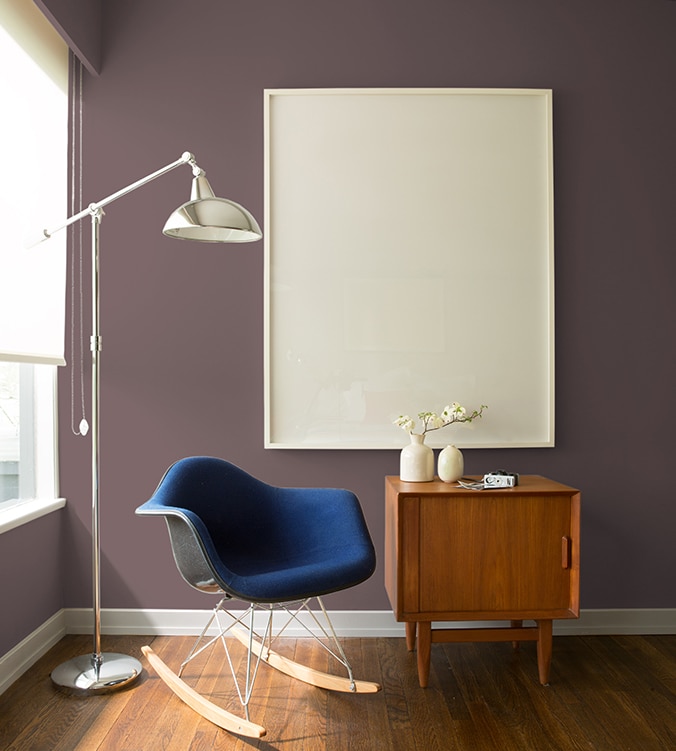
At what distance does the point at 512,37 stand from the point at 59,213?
217cm

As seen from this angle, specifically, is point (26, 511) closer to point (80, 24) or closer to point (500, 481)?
point (500, 481)

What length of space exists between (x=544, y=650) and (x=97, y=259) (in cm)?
224

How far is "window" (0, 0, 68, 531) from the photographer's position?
2848 mm

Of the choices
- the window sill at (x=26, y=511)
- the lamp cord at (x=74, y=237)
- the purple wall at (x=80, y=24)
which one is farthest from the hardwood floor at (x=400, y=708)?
the purple wall at (x=80, y=24)

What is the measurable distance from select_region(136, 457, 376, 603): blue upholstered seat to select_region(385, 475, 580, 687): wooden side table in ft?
0.74

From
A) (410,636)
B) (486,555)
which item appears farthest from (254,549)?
(486,555)

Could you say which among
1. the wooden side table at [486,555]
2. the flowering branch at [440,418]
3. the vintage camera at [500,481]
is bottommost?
the wooden side table at [486,555]

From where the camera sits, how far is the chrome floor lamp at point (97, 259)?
259cm

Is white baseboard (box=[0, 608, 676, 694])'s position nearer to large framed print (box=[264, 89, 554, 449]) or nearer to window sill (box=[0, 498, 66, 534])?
window sill (box=[0, 498, 66, 534])

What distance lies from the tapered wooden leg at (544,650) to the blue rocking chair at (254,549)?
2.11 ft

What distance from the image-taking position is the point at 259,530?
3.01m

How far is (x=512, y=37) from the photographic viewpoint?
11.1ft

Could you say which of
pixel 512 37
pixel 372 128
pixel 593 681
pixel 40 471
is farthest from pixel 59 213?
pixel 593 681

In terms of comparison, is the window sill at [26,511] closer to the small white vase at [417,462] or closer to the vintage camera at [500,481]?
the small white vase at [417,462]
